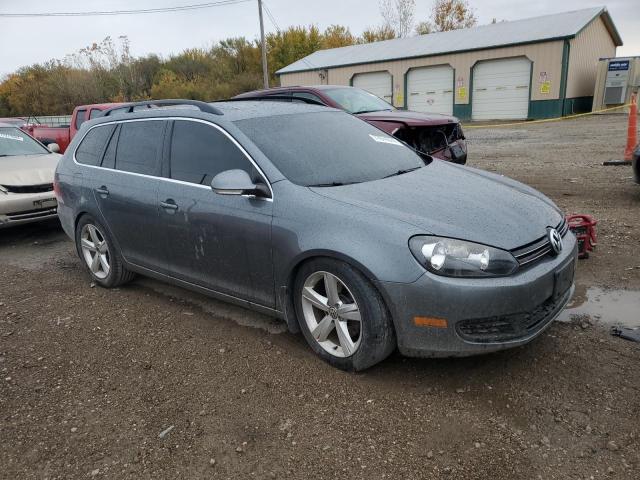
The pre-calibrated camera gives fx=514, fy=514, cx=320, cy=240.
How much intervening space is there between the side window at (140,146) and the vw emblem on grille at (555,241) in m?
2.89

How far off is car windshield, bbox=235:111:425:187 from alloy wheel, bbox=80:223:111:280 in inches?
81.3

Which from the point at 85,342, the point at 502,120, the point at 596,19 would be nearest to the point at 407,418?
the point at 85,342

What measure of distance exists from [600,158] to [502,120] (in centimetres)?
1584

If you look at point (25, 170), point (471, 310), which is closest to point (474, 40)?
point (25, 170)

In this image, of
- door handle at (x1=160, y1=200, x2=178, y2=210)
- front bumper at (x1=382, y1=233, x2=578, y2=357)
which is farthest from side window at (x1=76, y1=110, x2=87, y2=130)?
front bumper at (x1=382, y1=233, x2=578, y2=357)

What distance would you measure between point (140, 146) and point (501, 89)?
2459 centimetres

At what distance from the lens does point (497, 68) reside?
25469mm

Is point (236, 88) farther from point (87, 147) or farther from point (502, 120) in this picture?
point (87, 147)

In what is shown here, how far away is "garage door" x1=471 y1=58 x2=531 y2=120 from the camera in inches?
976

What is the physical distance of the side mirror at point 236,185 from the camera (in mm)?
3291

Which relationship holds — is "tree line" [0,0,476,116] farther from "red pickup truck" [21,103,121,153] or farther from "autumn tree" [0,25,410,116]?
"red pickup truck" [21,103,121,153]

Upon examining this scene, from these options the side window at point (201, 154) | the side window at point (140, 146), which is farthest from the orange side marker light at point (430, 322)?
the side window at point (140, 146)

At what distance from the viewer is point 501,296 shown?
106 inches

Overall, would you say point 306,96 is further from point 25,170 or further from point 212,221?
point 212,221
